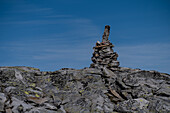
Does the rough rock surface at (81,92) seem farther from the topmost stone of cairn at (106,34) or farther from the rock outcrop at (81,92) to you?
the topmost stone of cairn at (106,34)

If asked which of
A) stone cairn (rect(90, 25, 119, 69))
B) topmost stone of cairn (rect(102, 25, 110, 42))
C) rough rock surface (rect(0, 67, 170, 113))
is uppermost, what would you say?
topmost stone of cairn (rect(102, 25, 110, 42))

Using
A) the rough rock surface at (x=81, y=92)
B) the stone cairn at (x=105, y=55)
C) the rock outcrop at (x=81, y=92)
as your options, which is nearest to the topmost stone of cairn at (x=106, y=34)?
the stone cairn at (x=105, y=55)

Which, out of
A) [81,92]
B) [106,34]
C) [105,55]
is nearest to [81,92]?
[81,92]

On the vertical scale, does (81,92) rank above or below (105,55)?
below

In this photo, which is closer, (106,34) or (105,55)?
(105,55)

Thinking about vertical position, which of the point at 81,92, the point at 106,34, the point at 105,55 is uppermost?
the point at 106,34

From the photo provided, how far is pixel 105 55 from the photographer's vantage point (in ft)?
88.7

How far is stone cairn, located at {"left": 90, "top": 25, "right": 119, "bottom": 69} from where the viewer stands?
26.5 metres

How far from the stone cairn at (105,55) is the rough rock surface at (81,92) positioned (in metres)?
3.36

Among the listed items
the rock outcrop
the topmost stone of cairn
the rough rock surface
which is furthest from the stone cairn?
the rock outcrop

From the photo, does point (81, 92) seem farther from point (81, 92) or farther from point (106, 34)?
point (106, 34)

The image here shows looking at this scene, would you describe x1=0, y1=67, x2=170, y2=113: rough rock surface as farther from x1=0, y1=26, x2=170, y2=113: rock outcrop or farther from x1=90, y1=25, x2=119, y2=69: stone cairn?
x1=90, y1=25, x2=119, y2=69: stone cairn

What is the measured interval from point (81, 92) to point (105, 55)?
31.8 feet

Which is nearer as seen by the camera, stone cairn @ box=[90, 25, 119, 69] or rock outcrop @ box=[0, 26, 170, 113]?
rock outcrop @ box=[0, 26, 170, 113]
